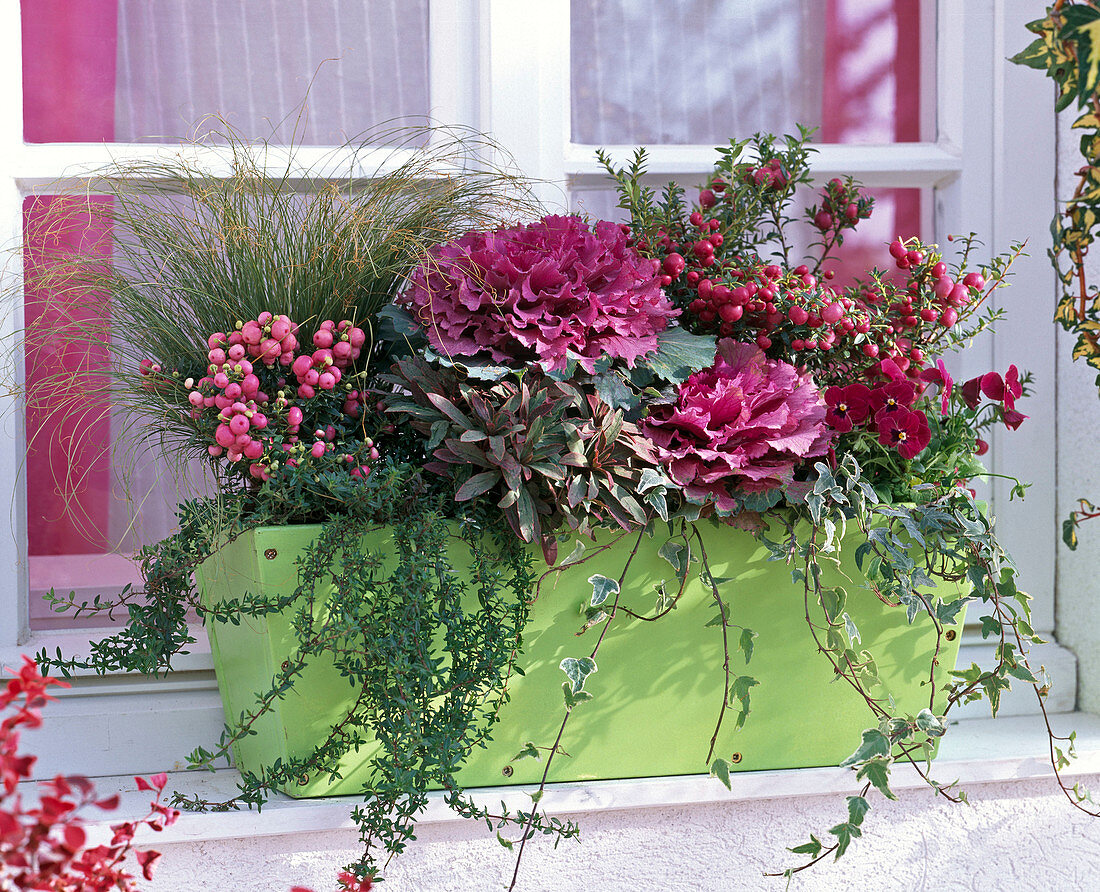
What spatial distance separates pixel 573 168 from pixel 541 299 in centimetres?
39

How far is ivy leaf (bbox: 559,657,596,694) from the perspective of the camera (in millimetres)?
742

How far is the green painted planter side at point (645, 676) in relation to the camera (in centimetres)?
78

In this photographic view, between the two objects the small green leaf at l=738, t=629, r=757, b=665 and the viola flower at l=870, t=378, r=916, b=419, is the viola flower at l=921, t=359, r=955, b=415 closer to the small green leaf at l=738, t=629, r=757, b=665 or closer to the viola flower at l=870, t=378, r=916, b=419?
the viola flower at l=870, t=378, r=916, b=419

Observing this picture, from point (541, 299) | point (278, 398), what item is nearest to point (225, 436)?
point (278, 398)

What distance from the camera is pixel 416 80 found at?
116 cm

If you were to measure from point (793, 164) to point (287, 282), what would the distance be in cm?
A: 61

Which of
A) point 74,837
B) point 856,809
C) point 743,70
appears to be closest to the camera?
point 74,837

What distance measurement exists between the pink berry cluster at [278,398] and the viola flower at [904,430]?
1.66 feet

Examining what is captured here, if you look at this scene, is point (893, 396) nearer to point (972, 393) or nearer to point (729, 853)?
point (972, 393)

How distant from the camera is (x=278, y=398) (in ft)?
2.61

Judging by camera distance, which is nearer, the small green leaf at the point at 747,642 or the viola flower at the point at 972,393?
the small green leaf at the point at 747,642

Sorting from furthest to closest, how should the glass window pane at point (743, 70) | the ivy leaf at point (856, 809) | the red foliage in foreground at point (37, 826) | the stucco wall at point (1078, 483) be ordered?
1. the glass window pane at point (743, 70)
2. the stucco wall at point (1078, 483)
3. the ivy leaf at point (856, 809)
4. the red foliage in foreground at point (37, 826)

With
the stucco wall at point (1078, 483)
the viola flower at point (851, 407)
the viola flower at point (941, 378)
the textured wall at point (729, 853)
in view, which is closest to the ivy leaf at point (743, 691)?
the textured wall at point (729, 853)

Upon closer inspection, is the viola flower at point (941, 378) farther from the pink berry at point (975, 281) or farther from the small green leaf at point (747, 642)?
the small green leaf at point (747, 642)
